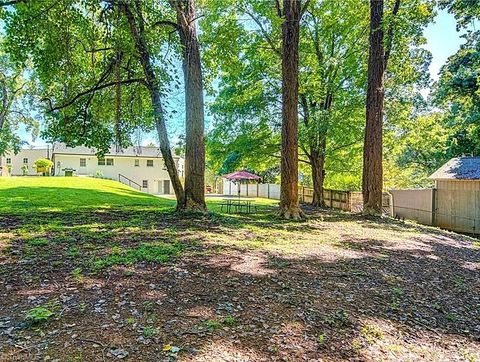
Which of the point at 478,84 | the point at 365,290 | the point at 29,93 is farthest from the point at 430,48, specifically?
the point at 29,93

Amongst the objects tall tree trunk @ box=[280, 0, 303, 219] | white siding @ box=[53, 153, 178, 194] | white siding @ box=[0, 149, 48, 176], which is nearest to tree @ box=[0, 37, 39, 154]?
white siding @ box=[53, 153, 178, 194]

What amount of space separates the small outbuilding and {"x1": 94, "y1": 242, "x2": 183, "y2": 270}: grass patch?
1268 centimetres

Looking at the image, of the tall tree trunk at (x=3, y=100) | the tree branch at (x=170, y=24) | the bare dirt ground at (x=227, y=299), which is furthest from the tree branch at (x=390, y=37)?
the tall tree trunk at (x=3, y=100)

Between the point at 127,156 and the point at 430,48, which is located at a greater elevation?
the point at 430,48

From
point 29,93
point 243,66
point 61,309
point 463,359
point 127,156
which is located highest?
point 29,93

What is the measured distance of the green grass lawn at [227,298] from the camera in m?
2.63

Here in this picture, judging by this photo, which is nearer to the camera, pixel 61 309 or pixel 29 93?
pixel 61 309

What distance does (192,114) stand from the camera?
9.52 m

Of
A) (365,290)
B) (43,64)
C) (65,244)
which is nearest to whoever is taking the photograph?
(365,290)

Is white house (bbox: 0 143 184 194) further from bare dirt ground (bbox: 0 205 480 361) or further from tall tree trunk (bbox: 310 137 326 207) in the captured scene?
bare dirt ground (bbox: 0 205 480 361)

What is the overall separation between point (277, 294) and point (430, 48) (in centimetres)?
1535

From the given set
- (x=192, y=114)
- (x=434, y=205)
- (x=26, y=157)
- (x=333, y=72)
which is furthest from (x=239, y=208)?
(x=26, y=157)

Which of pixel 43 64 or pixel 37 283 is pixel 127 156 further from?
pixel 37 283

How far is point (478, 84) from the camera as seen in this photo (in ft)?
43.5
